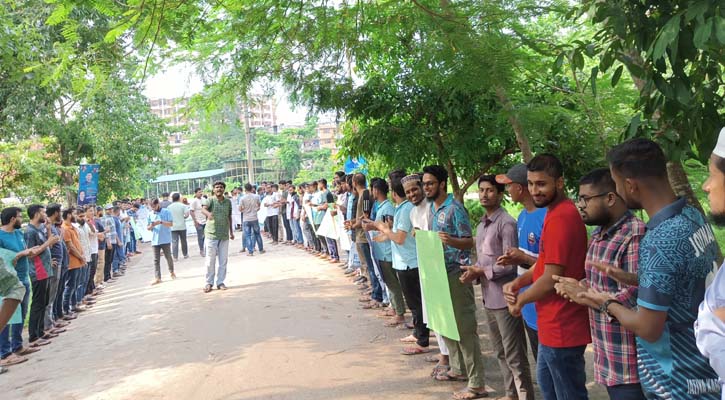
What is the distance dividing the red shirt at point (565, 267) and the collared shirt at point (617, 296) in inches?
11.9

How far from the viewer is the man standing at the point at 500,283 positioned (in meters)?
4.29

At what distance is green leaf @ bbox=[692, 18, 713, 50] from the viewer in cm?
208

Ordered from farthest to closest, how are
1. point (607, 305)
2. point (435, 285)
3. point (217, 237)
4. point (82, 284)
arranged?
point (82, 284) → point (217, 237) → point (435, 285) → point (607, 305)

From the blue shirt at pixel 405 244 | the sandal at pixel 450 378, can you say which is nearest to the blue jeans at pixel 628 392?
the sandal at pixel 450 378

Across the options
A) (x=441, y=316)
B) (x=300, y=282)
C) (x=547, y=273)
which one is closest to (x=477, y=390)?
(x=441, y=316)

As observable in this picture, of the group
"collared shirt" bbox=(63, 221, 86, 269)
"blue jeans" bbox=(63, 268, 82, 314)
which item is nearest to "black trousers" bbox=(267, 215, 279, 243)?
"blue jeans" bbox=(63, 268, 82, 314)

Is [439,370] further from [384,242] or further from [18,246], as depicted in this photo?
[18,246]

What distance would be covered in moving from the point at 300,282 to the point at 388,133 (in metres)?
4.32

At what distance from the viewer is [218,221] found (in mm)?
11117

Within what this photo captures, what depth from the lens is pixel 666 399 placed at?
240 cm

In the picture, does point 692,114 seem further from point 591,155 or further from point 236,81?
point 236,81

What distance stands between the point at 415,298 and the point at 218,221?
227 inches

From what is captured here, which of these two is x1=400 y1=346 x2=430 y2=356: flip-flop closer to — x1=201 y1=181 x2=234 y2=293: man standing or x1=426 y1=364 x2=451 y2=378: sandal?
x1=426 y1=364 x2=451 y2=378: sandal

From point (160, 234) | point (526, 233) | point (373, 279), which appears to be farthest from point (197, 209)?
point (526, 233)
